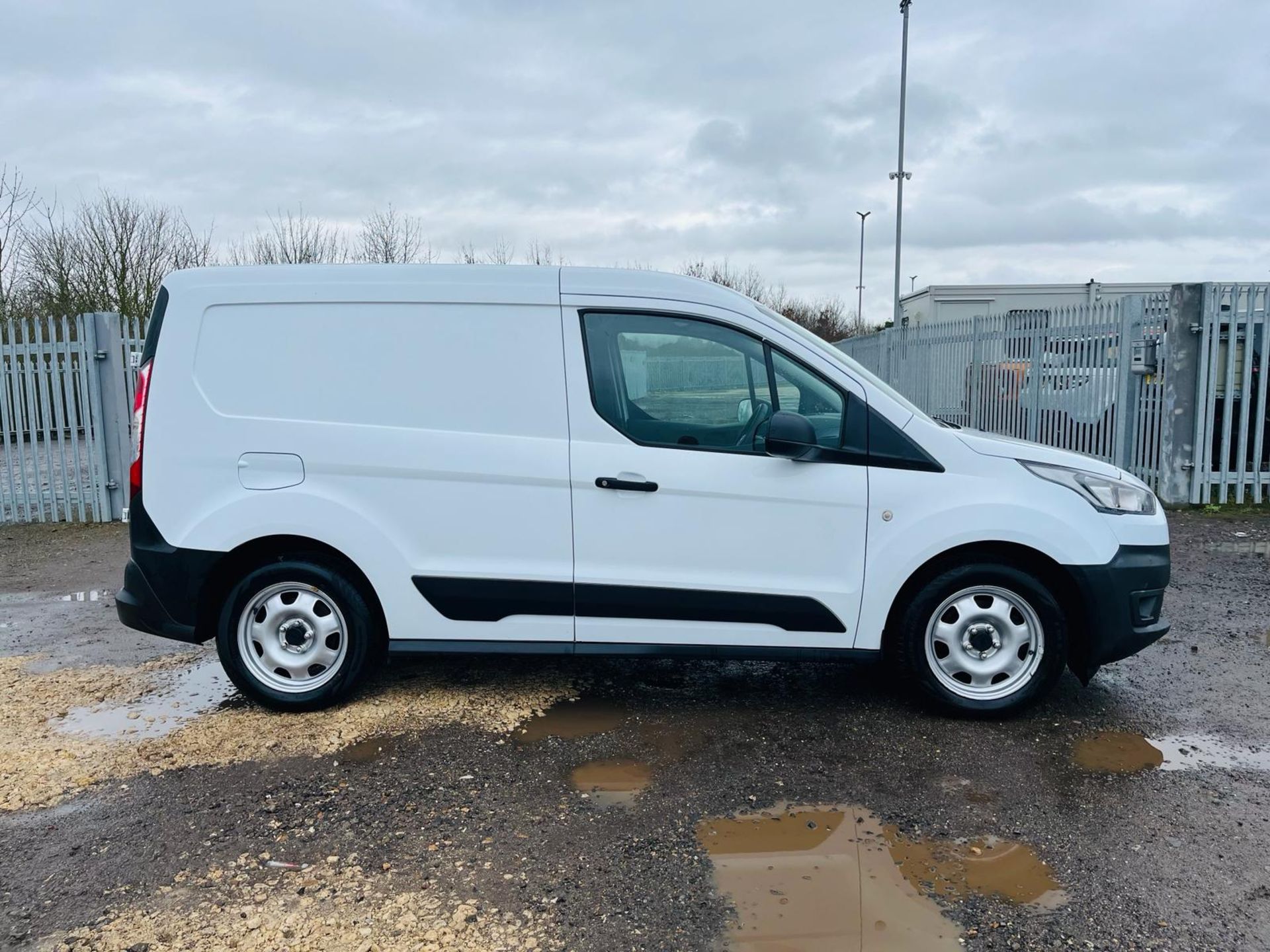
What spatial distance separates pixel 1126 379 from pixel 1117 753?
7.79 metres

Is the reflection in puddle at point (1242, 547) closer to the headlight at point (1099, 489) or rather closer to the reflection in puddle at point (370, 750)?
the headlight at point (1099, 489)

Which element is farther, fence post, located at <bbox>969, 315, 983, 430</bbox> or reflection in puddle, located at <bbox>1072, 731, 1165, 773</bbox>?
fence post, located at <bbox>969, 315, 983, 430</bbox>

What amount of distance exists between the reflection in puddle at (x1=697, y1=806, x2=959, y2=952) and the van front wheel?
3.33 feet

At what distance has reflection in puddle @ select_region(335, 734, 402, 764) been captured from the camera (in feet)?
13.4

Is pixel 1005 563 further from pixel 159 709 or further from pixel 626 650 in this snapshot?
pixel 159 709

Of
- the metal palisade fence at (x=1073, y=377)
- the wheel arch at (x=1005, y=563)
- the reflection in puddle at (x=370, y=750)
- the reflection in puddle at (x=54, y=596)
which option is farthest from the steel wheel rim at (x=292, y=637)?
the metal palisade fence at (x=1073, y=377)

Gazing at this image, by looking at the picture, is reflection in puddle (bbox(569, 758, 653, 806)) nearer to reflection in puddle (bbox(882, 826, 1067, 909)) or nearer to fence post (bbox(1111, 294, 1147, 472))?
reflection in puddle (bbox(882, 826, 1067, 909))

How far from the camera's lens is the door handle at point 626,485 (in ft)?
13.9

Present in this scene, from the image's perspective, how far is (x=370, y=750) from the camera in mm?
4168

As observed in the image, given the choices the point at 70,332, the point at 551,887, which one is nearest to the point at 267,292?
the point at 551,887

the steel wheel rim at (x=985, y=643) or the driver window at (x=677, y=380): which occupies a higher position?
the driver window at (x=677, y=380)

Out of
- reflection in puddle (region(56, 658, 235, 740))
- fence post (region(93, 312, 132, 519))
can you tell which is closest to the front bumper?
reflection in puddle (region(56, 658, 235, 740))

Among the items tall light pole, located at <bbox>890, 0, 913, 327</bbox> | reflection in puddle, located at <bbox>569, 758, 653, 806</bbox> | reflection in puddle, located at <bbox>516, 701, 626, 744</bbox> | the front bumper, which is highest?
tall light pole, located at <bbox>890, 0, 913, 327</bbox>

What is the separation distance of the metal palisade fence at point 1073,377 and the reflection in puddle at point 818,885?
21.2ft
